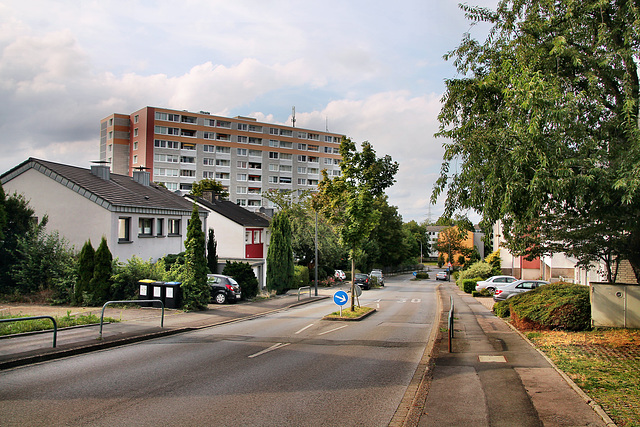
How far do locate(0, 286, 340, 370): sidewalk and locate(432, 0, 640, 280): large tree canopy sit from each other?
9.73 metres

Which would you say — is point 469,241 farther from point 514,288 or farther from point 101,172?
point 101,172

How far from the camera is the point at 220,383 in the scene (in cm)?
915

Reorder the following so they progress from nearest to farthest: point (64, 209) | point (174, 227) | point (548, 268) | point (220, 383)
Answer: point (220, 383)
point (64, 209)
point (174, 227)
point (548, 268)

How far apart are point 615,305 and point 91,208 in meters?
24.2

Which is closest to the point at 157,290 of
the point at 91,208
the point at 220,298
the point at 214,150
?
the point at 220,298

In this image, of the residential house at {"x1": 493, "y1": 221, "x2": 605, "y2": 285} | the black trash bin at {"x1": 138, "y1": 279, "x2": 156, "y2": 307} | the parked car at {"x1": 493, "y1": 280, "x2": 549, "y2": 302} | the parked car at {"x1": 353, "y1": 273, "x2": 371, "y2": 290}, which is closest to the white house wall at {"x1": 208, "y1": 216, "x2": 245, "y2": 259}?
the parked car at {"x1": 353, "y1": 273, "x2": 371, "y2": 290}

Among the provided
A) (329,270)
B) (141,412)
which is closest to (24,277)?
(141,412)

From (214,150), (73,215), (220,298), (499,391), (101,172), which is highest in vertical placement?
(214,150)

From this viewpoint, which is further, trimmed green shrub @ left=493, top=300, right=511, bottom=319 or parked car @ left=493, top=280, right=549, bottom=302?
parked car @ left=493, top=280, right=549, bottom=302

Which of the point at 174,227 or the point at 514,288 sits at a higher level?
the point at 174,227

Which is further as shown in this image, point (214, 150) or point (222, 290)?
point (214, 150)

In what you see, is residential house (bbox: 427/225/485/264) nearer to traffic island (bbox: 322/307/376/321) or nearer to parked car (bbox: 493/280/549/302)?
parked car (bbox: 493/280/549/302)

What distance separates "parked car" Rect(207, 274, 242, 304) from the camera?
26.2 metres

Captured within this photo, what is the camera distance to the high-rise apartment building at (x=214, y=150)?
73938 mm
